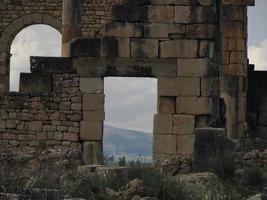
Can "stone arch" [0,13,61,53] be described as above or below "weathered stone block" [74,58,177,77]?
above

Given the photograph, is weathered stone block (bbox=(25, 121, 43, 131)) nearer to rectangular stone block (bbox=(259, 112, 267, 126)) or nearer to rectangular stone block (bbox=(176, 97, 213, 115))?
rectangular stone block (bbox=(176, 97, 213, 115))

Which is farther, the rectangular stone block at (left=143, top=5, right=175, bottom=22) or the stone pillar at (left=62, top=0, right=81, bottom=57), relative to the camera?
the stone pillar at (left=62, top=0, right=81, bottom=57)

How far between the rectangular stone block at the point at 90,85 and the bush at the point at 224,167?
3.81 meters

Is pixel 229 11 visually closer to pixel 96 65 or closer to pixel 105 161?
pixel 96 65

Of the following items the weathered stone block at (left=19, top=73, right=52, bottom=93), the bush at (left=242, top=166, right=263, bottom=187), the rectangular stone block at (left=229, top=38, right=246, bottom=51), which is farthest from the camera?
the rectangular stone block at (left=229, top=38, right=246, bottom=51)

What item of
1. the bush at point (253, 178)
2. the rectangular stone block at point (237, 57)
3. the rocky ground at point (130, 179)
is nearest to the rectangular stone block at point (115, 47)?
the rocky ground at point (130, 179)

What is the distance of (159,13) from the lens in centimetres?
1584

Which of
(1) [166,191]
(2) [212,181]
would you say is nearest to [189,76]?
(2) [212,181]

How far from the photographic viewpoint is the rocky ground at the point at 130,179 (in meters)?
9.22

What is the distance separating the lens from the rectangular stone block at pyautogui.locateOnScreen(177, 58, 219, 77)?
15.7 meters

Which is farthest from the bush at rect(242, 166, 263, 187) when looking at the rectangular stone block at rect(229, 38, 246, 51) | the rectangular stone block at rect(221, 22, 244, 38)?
the rectangular stone block at rect(221, 22, 244, 38)

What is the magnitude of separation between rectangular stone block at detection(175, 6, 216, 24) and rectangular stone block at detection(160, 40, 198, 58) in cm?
40

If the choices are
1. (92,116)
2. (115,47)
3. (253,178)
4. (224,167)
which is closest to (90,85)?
(92,116)

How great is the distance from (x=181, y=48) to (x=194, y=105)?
1111 mm
